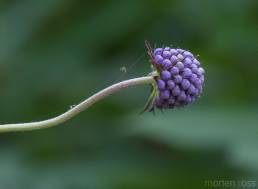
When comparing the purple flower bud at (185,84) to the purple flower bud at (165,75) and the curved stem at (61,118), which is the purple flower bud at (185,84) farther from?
the curved stem at (61,118)

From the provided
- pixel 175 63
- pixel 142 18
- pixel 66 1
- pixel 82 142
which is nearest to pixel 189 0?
pixel 142 18

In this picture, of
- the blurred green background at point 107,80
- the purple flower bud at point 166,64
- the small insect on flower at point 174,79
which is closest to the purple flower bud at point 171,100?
the small insect on flower at point 174,79

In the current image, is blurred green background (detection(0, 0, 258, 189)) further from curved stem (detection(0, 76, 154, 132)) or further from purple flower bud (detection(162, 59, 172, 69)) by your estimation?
curved stem (detection(0, 76, 154, 132))

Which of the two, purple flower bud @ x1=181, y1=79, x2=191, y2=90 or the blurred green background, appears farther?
the blurred green background

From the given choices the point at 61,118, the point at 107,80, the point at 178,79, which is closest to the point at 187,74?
the point at 178,79

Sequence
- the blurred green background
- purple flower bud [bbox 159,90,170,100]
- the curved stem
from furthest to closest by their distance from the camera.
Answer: the blurred green background < purple flower bud [bbox 159,90,170,100] < the curved stem

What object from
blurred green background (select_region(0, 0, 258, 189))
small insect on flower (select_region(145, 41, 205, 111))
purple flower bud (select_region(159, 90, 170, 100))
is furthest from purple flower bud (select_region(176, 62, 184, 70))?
blurred green background (select_region(0, 0, 258, 189))

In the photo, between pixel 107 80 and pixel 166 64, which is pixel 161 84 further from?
pixel 107 80
